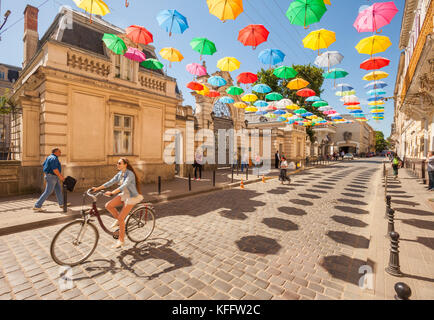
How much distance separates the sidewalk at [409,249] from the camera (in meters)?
3.06

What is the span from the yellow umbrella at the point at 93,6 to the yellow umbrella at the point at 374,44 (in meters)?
10.7

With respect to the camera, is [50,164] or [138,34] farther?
[138,34]

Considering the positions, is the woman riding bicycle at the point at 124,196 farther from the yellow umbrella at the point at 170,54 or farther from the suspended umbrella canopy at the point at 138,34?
the yellow umbrella at the point at 170,54

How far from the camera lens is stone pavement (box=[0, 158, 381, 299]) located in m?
3.08

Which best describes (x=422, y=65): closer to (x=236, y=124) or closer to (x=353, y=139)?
(x=236, y=124)

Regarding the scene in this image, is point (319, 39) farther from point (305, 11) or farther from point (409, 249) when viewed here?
point (409, 249)

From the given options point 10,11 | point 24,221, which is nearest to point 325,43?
point 24,221

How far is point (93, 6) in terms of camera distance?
7.41m

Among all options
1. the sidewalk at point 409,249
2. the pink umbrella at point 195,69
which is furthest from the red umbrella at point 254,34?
the sidewalk at point 409,249

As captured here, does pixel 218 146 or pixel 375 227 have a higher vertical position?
pixel 218 146

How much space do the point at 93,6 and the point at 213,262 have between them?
9.46 m

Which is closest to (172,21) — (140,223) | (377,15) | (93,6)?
(93,6)

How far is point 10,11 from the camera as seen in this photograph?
360 inches

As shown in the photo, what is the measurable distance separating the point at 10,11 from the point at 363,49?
15.9 meters
